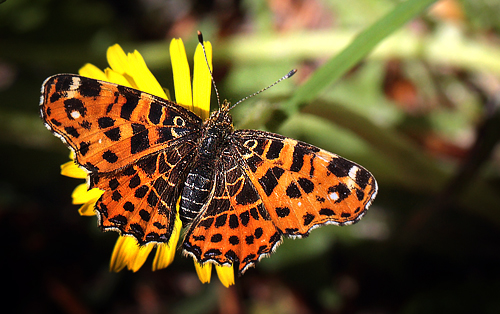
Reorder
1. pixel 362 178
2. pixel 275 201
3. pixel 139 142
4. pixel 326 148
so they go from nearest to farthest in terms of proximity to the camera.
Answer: pixel 362 178 → pixel 275 201 → pixel 139 142 → pixel 326 148

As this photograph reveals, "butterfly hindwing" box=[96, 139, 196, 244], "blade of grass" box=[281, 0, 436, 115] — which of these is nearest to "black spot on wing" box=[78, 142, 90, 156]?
"butterfly hindwing" box=[96, 139, 196, 244]

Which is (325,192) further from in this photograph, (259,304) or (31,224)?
(31,224)

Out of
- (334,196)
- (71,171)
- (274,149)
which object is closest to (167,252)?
(71,171)

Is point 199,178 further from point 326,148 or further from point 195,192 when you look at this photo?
point 326,148

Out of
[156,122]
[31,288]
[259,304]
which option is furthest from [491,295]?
[31,288]

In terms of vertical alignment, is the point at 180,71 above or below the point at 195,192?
above

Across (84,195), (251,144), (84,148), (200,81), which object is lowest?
(84,195)

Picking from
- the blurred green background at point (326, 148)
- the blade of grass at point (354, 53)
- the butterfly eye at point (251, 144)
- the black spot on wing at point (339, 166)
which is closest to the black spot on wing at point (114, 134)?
the butterfly eye at point (251, 144)

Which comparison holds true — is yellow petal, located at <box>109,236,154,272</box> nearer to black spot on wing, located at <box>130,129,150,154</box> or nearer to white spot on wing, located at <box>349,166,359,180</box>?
black spot on wing, located at <box>130,129,150,154</box>
